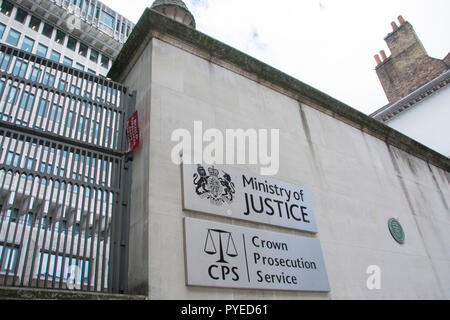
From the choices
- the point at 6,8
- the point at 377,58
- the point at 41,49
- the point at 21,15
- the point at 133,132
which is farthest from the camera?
the point at 21,15

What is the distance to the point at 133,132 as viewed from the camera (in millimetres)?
5223

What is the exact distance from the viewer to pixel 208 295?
4.19 m

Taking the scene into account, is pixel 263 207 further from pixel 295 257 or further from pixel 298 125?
pixel 298 125

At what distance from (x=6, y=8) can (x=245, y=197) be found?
53.9 meters

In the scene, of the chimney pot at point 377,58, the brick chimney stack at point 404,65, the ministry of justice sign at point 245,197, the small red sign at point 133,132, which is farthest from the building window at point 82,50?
the ministry of justice sign at point 245,197

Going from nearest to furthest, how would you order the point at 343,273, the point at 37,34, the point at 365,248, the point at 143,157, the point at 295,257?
the point at 143,157 → the point at 295,257 → the point at 343,273 → the point at 365,248 → the point at 37,34

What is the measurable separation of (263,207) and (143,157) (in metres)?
2.02

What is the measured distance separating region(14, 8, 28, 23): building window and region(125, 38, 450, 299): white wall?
50757 millimetres

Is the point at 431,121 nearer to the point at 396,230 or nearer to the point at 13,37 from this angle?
the point at 396,230

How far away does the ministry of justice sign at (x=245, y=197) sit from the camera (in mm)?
4797

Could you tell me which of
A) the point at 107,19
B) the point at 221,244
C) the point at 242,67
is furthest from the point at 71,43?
the point at 221,244

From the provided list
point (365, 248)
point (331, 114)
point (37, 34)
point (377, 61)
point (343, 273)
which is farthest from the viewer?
point (37, 34)
